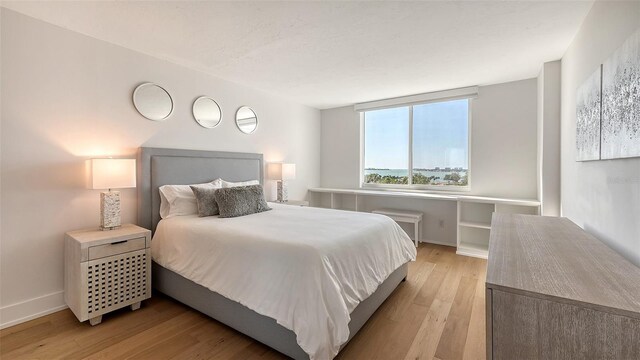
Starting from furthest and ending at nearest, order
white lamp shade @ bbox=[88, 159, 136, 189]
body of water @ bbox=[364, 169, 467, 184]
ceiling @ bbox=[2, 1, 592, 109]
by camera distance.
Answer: body of water @ bbox=[364, 169, 467, 184] → white lamp shade @ bbox=[88, 159, 136, 189] → ceiling @ bbox=[2, 1, 592, 109]

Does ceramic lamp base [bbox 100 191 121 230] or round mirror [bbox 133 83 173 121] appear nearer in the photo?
ceramic lamp base [bbox 100 191 121 230]

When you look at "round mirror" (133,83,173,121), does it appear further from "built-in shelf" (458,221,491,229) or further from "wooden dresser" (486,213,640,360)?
"built-in shelf" (458,221,491,229)

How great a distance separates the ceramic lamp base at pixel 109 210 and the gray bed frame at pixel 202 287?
0.95ft

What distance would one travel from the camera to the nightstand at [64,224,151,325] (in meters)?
2.02

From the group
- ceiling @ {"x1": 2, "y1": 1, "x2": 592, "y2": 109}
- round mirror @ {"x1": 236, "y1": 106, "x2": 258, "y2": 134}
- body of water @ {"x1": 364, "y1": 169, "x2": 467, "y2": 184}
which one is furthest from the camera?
body of water @ {"x1": 364, "y1": 169, "x2": 467, "y2": 184}

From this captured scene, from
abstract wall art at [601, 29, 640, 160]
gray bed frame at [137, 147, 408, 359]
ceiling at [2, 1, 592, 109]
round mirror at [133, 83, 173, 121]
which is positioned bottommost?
gray bed frame at [137, 147, 408, 359]

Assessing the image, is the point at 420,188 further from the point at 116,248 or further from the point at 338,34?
the point at 116,248

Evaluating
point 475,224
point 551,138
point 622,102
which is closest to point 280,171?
point 475,224

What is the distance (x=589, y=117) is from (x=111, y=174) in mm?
3582

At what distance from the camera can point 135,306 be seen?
2291 millimetres

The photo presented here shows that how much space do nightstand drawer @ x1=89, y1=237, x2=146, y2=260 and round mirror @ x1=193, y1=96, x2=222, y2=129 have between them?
1585 millimetres

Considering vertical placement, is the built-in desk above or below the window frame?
below

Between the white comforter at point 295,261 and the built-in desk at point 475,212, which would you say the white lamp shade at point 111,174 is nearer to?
the white comforter at point 295,261

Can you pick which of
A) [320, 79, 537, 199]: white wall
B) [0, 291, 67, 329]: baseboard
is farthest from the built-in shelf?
[0, 291, 67, 329]: baseboard
